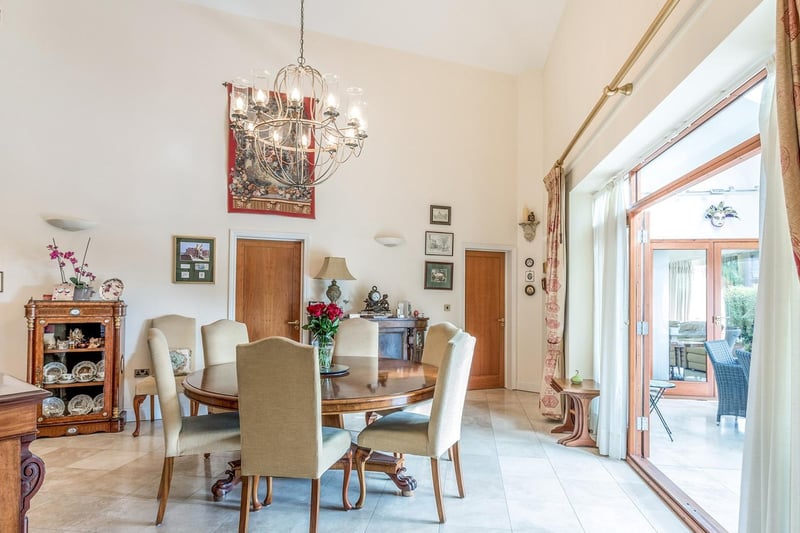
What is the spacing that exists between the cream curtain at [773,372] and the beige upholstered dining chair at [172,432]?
2456 mm

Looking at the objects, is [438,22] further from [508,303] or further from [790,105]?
[790,105]

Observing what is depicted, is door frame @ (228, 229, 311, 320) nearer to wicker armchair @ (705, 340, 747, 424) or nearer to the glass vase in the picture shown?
the glass vase

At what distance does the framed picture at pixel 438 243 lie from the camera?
5.82 m

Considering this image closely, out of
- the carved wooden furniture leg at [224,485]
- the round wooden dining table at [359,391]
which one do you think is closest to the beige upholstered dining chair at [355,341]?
the round wooden dining table at [359,391]

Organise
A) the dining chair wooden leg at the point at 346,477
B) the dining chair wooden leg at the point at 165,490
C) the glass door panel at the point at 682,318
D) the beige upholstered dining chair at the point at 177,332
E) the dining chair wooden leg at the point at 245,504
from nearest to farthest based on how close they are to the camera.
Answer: the dining chair wooden leg at the point at 245,504 < the dining chair wooden leg at the point at 165,490 < the dining chair wooden leg at the point at 346,477 < the beige upholstered dining chair at the point at 177,332 < the glass door panel at the point at 682,318

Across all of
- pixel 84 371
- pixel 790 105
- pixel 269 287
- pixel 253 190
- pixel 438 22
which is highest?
pixel 438 22

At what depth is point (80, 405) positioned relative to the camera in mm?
4246

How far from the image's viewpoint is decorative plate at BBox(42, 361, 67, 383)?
413 centimetres

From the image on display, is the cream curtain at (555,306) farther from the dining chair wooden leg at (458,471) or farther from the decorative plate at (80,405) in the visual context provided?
the decorative plate at (80,405)

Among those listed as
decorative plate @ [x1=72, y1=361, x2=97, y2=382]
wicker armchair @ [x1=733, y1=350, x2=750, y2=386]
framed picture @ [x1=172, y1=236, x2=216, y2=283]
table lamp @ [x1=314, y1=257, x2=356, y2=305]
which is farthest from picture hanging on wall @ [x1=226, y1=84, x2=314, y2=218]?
wicker armchair @ [x1=733, y1=350, x2=750, y2=386]

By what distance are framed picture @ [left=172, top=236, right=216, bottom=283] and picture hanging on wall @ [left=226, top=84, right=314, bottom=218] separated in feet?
1.64

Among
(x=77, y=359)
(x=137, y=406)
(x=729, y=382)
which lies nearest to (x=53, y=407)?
(x=77, y=359)

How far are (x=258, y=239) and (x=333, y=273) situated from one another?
99 cm

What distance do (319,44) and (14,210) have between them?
3667mm
